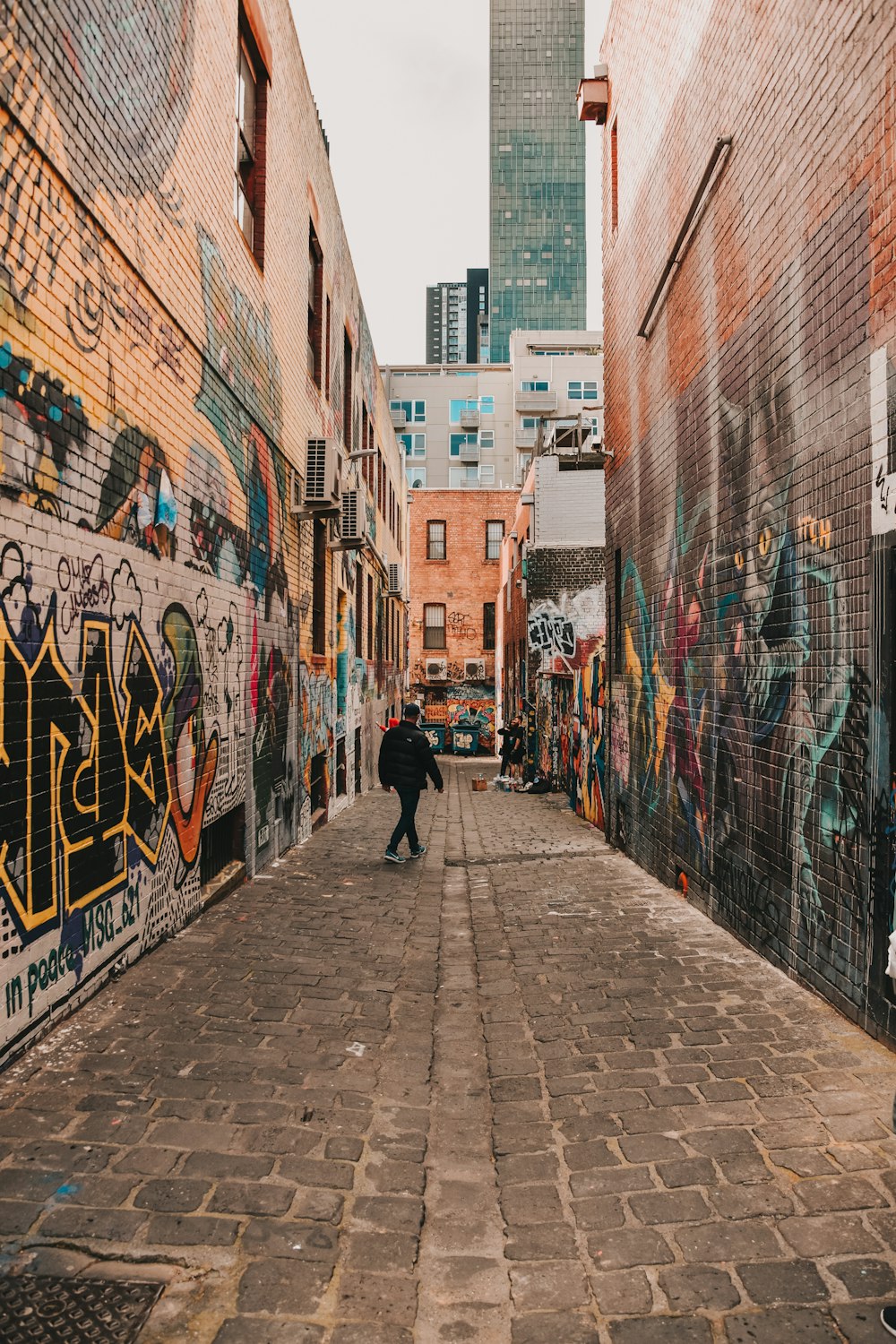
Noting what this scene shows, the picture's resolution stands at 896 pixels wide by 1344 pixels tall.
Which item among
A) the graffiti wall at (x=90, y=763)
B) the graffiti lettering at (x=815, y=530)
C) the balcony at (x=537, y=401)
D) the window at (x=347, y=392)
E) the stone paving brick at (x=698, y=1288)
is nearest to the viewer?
the stone paving brick at (x=698, y=1288)

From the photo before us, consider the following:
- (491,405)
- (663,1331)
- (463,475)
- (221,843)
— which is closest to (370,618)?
(221,843)

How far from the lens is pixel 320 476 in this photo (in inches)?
418

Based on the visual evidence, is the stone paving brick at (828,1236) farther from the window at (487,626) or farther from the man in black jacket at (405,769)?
the window at (487,626)

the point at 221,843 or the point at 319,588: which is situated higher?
the point at 319,588

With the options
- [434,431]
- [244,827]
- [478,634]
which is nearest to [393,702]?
[478,634]

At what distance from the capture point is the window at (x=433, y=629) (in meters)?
41.3

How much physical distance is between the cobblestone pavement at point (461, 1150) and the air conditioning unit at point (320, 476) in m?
6.24

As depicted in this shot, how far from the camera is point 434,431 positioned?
179 ft

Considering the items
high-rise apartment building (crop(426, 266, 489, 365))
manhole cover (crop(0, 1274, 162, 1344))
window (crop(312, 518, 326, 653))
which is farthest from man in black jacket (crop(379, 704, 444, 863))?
high-rise apartment building (crop(426, 266, 489, 365))

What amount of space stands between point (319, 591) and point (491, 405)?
44724mm

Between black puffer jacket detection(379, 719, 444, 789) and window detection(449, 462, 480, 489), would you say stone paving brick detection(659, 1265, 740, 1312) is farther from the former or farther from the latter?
window detection(449, 462, 480, 489)

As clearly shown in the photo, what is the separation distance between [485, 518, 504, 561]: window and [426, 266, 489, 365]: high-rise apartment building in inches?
4967

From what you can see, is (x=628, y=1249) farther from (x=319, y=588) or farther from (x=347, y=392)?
(x=347, y=392)

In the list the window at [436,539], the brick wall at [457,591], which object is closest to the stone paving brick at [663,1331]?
the brick wall at [457,591]
